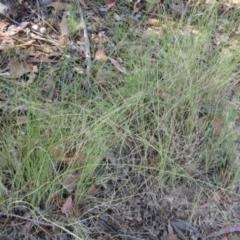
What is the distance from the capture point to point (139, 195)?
6.18 feet

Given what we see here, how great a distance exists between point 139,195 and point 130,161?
136 mm

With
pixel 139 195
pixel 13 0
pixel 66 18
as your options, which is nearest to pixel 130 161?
pixel 139 195

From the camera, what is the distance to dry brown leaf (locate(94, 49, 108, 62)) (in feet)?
7.42

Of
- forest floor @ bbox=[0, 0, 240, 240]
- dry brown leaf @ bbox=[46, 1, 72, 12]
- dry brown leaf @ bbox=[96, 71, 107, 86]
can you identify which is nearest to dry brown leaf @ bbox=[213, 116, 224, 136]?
forest floor @ bbox=[0, 0, 240, 240]

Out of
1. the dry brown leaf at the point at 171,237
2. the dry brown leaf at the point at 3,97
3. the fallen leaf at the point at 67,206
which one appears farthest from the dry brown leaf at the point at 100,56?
the dry brown leaf at the point at 171,237

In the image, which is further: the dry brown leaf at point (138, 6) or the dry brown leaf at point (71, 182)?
the dry brown leaf at point (138, 6)

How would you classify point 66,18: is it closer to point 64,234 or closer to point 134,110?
point 134,110

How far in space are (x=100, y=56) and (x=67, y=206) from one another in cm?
77

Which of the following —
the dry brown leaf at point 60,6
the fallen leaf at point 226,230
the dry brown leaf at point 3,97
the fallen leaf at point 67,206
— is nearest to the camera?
the fallen leaf at point 67,206

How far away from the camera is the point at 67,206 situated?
5.82 feet

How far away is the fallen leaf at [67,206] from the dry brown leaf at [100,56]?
2.34ft

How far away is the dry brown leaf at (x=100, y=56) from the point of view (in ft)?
7.42

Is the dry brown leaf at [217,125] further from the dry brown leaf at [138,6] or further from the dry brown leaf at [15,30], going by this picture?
the dry brown leaf at [15,30]

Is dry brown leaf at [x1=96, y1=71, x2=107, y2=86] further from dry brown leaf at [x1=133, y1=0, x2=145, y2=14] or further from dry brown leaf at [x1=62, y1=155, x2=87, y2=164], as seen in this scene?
dry brown leaf at [x1=133, y1=0, x2=145, y2=14]
